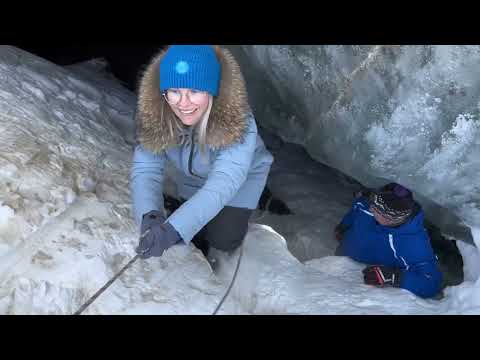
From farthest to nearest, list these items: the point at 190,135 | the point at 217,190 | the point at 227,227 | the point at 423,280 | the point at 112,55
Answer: the point at 112,55, the point at 227,227, the point at 423,280, the point at 190,135, the point at 217,190

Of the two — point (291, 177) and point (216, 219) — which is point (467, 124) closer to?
point (216, 219)

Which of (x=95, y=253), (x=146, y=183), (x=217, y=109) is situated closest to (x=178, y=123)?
(x=217, y=109)

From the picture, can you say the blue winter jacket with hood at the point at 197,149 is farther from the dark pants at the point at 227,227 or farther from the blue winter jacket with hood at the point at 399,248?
the blue winter jacket with hood at the point at 399,248

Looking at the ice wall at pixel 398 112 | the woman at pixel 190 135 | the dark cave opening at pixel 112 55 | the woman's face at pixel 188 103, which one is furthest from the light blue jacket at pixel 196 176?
the dark cave opening at pixel 112 55

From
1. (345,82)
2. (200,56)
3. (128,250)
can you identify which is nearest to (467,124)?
(345,82)

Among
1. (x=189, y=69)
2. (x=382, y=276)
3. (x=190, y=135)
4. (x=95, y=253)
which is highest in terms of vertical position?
(x=189, y=69)

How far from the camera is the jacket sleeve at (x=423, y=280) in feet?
6.40

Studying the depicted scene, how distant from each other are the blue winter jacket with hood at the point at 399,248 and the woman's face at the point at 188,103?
3.80 ft

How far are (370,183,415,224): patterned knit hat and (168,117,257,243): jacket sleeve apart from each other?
0.82m

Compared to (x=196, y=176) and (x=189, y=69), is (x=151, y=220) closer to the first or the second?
(x=196, y=176)

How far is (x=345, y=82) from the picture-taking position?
6.66 feet

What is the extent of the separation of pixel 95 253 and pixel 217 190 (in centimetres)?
51

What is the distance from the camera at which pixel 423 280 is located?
1.99m

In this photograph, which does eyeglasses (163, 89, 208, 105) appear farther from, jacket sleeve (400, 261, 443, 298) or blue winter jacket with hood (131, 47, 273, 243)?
jacket sleeve (400, 261, 443, 298)
